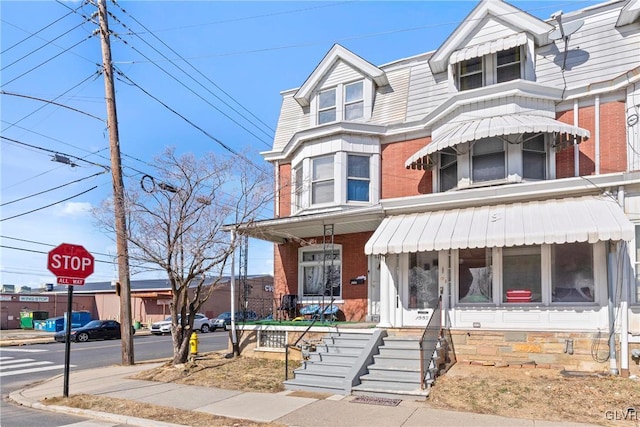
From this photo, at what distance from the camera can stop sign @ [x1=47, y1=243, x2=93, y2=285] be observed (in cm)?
978

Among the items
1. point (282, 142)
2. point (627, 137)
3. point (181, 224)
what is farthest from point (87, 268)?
point (627, 137)

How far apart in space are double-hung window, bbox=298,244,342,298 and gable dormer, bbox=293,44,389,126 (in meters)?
4.60

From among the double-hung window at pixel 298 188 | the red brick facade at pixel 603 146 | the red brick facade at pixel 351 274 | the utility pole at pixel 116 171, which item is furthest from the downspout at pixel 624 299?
the utility pole at pixel 116 171

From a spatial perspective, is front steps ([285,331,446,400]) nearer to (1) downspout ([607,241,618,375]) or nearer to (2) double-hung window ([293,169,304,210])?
(1) downspout ([607,241,618,375])

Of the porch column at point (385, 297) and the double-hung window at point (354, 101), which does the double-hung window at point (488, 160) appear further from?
the double-hung window at point (354, 101)

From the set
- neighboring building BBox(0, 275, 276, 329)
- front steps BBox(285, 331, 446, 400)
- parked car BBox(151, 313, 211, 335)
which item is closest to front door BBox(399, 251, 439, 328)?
front steps BBox(285, 331, 446, 400)

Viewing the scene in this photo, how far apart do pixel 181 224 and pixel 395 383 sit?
703 centimetres

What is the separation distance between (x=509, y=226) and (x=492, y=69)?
634cm

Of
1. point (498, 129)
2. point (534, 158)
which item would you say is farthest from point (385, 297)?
point (534, 158)

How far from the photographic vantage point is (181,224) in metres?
13.1

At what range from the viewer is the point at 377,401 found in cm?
911

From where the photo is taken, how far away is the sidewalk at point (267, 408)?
7.73 meters

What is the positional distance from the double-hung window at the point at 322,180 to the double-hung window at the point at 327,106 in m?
1.87

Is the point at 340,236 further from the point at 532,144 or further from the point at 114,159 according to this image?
the point at 114,159
